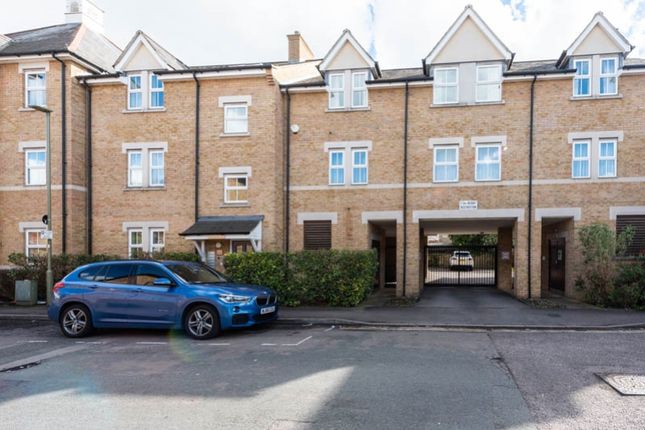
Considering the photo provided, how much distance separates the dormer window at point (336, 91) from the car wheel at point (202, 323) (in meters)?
10.3

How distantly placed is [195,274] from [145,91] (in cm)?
1024

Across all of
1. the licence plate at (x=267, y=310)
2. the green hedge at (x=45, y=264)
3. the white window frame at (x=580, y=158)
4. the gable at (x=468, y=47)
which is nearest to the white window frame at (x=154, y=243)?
the green hedge at (x=45, y=264)

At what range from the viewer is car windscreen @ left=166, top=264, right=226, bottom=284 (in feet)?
32.5

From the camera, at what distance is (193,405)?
5.40 meters

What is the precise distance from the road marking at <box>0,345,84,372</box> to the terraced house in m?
7.10

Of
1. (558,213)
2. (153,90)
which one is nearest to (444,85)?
(558,213)

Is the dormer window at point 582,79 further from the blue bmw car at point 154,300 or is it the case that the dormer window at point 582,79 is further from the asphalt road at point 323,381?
the blue bmw car at point 154,300

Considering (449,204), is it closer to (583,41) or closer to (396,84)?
(396,84)

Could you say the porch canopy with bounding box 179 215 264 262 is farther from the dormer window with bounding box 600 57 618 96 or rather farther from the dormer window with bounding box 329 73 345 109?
the dormer window with bounding box 600 57 618 96

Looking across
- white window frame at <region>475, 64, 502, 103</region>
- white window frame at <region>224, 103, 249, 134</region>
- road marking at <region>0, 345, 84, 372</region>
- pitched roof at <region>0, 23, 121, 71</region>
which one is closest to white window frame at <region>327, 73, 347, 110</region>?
white window frame at <region>224, 103, 249, 134</region>

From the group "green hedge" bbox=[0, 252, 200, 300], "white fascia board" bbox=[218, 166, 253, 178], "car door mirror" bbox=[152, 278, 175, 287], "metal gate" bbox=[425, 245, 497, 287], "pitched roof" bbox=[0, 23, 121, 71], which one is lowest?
"metal gate" bbox=[425, 245, 497, 287]

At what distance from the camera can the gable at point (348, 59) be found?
1714cm

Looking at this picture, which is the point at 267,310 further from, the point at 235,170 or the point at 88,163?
the point at 88,163

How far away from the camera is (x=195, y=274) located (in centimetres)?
1024
